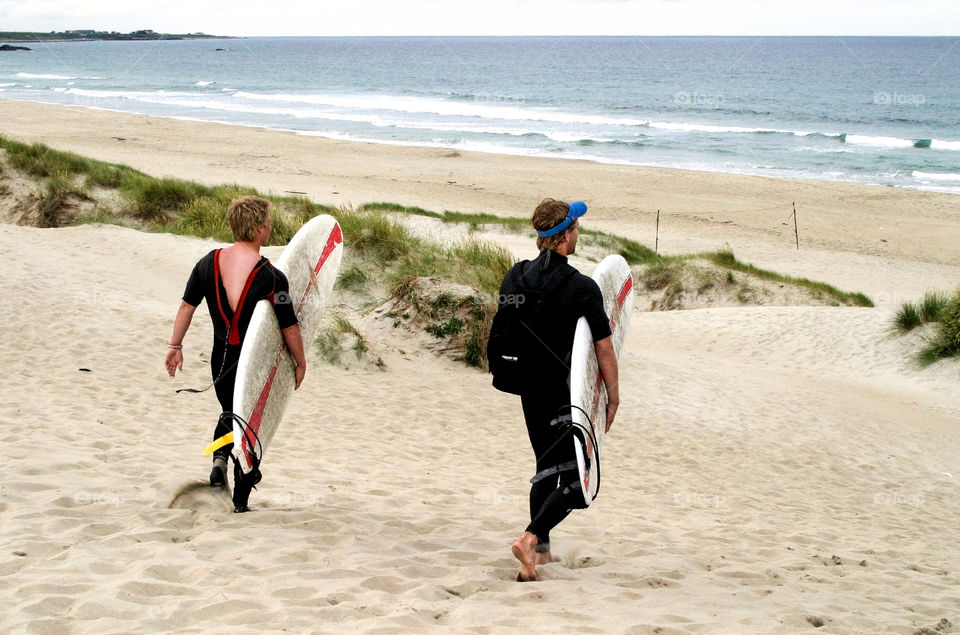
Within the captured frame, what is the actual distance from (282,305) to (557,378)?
142 cm

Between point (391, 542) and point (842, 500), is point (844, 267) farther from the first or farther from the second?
point (391, 542)

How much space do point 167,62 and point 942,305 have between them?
114697mm

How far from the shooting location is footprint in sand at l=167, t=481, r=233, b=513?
437 centimetres

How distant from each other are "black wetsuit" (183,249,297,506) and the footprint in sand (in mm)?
438

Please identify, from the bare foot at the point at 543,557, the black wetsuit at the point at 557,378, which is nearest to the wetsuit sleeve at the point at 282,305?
the black wetsuit at the point at 557,378

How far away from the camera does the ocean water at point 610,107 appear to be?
37.5m

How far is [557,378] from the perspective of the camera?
12.6ft

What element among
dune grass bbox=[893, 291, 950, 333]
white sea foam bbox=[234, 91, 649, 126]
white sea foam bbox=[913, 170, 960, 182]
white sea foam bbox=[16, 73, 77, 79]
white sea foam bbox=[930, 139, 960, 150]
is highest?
white sea foam bbox=[16, 73, 77, 79]

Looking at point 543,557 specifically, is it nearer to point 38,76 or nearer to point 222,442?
point 222,442

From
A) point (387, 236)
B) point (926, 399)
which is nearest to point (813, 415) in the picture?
point (926, 399)

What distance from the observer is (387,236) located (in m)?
12.3

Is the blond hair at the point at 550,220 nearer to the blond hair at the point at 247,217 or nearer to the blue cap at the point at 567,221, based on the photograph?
the blue cap at the point at 567,221

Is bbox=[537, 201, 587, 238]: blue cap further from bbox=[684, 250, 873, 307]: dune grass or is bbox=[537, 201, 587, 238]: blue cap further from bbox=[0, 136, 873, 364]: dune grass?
bbox=[684, 250, 873, 307]: dune grass

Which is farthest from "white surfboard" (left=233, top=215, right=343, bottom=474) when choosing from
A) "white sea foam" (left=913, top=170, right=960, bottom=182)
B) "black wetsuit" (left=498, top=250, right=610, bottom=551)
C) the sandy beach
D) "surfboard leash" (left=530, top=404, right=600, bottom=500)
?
"white sea foam" (left=913, top=170, right=960, bottom=182)
